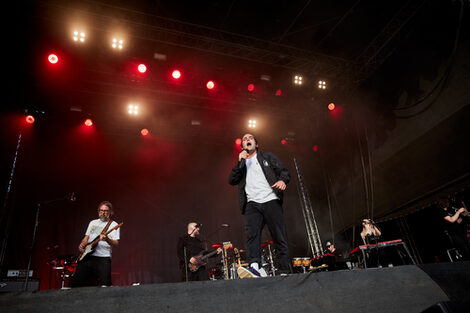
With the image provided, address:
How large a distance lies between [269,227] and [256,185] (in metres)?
0.53

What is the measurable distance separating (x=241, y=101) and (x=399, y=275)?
744cm

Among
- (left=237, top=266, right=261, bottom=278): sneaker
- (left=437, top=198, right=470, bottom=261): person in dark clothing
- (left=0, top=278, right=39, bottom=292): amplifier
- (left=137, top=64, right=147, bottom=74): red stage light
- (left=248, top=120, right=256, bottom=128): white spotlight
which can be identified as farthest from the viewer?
(left=248, top=120, right=256, bottom=128): white spotlight

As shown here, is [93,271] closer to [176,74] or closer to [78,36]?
[78,36]

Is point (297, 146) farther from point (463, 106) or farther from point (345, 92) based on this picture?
point (463, 106)

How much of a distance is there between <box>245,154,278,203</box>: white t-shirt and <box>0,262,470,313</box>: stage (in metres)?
1.34

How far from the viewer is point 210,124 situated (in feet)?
33.3

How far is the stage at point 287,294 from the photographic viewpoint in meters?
1.72

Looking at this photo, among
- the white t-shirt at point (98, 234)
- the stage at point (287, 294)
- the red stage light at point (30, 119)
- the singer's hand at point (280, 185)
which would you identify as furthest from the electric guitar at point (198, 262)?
the red stage light at point (30, 119)

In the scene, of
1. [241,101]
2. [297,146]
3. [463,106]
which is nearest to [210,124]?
[241,101]

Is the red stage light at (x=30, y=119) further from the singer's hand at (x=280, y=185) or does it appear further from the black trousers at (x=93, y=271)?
the singer's hand at (x=280, y=185)

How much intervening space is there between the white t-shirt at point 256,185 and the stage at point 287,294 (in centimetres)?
134

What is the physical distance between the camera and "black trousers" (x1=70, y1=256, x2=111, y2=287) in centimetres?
409

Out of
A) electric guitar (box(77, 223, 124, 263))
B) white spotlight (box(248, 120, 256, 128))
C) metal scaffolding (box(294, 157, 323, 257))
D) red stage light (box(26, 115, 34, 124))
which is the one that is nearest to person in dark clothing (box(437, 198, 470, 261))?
metal scaffolding (box(294, 157, 323, 257))

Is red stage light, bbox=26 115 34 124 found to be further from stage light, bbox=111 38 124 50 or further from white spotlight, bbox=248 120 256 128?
white spotlight, bbox=248 120 256 128
